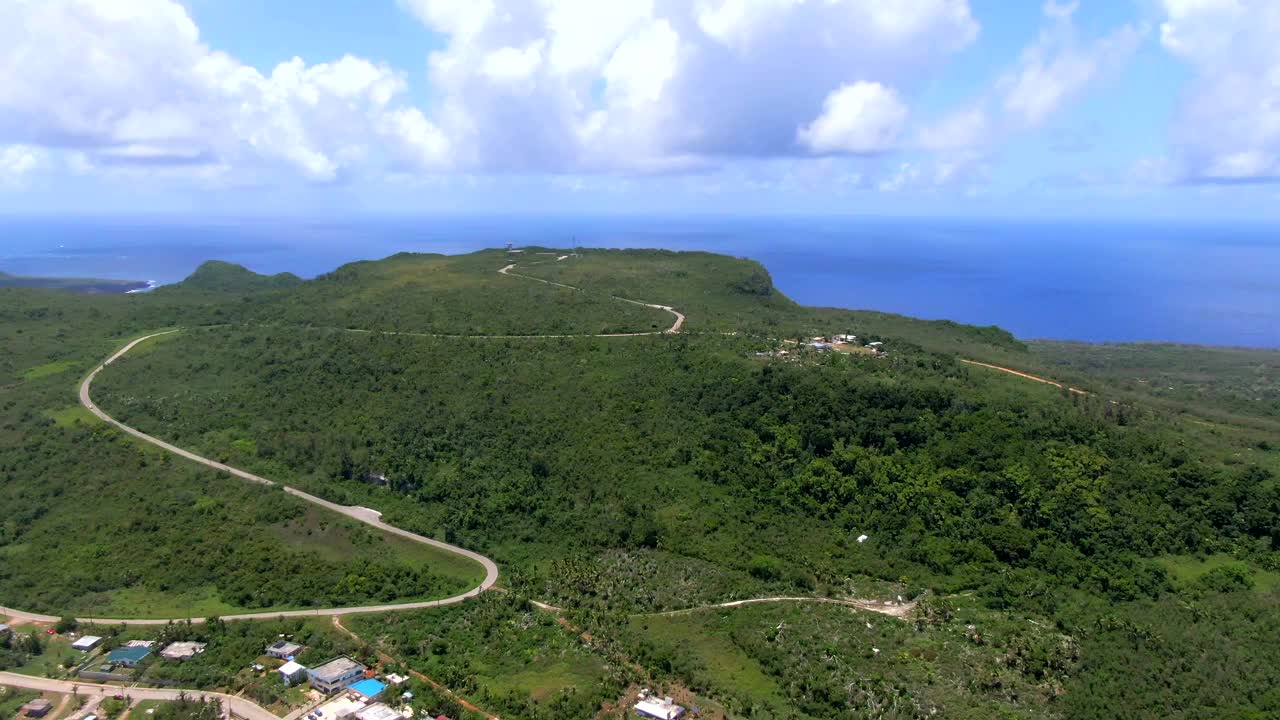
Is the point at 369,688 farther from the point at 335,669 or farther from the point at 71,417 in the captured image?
the point at 71,417

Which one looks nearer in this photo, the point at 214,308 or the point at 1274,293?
the point at 214,308

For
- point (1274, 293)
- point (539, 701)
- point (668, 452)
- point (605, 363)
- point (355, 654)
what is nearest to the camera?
point (539, 701)

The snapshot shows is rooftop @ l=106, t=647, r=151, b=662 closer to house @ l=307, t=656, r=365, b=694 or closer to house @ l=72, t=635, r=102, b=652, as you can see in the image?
house @ l=72, t=635, r=102, b=652

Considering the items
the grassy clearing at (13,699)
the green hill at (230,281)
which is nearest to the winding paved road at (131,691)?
the grassy clearing at (13,699)

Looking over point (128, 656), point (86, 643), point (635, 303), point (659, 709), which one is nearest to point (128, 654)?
point (128, 656)

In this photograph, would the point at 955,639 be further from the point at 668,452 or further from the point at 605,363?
the point at 605,363

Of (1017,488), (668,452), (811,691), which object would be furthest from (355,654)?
(1017,488)
